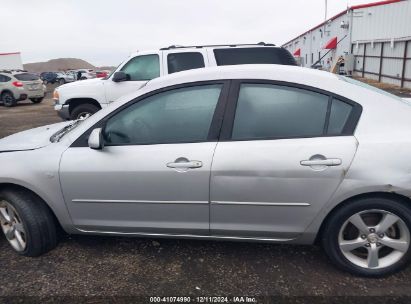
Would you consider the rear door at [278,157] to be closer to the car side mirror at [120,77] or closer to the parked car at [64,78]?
the car side mirror at [120,77]

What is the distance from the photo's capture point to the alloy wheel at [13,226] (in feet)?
10.0

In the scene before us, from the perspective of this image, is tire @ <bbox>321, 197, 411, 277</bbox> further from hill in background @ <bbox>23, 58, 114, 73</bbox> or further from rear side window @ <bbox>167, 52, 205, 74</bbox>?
hill in background @ <bbox>23, 58, 114, 73</bbox>

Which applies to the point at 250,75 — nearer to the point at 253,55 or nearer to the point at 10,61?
the point at 253,55

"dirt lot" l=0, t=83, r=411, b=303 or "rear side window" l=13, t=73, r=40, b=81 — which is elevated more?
"rear side window" l=13, t=73, r=40, b=81

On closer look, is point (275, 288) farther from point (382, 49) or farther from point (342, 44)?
point (342, 44)

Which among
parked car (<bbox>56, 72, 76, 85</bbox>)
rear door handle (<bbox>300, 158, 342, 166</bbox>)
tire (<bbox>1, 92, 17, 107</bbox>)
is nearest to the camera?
rear door handle (<bbox>300, 158, 342, 166</bbox>)

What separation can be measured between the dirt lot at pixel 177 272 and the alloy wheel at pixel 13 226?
0.45ft

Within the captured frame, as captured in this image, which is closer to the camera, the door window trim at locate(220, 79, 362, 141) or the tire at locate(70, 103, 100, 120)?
the door window trim at locate(220, 79, 362, 141)

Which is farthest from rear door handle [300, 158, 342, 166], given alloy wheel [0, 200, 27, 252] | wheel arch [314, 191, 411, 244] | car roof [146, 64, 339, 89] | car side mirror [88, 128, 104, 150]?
alloy wheel [0, 200, 27, 252]

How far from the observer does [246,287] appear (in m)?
2.63

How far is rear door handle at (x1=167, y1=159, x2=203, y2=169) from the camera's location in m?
2.59

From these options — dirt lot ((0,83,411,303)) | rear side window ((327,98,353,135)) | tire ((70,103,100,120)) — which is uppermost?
rear side window ((327,98,353,135))

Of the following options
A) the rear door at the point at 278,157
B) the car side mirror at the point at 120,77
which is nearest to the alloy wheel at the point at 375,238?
the rear door at the point at 278,157

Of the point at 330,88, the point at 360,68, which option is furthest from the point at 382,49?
the point at 330,88
